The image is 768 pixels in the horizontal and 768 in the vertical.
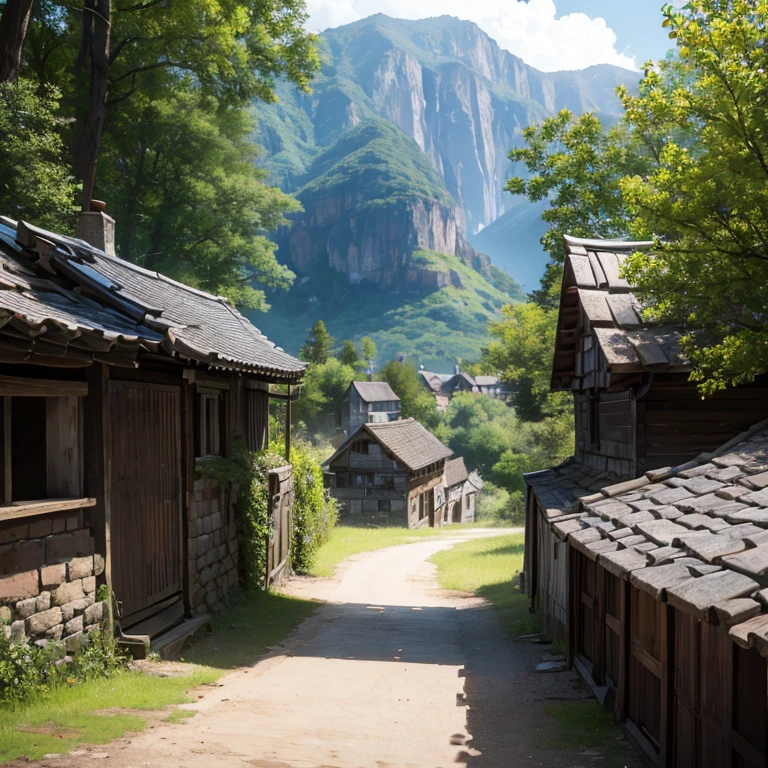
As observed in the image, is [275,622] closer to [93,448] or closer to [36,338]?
[93,448]

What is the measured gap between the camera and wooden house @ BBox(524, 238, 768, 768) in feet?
17.1

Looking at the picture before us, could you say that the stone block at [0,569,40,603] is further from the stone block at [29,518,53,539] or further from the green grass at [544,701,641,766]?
the green grass at [544,701,641,766]

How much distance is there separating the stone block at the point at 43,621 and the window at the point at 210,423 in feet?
16.1

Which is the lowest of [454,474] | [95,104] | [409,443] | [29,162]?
[454,474]

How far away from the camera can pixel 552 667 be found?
36.1 ft

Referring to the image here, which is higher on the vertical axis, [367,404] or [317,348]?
[317,348]

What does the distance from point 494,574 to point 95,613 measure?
15.7 m

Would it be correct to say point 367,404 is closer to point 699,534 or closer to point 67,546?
point 67,546

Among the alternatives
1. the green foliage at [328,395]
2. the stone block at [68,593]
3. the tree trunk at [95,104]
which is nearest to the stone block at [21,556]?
the stone block at [68,593]

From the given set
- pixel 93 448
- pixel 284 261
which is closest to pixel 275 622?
pixel 93 448

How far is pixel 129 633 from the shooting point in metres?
9.82

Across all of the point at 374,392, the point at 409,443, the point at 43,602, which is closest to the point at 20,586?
the point at 43,602

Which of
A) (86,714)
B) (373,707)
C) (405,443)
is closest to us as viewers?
(86,714)

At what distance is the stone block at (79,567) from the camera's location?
27.4 ft
